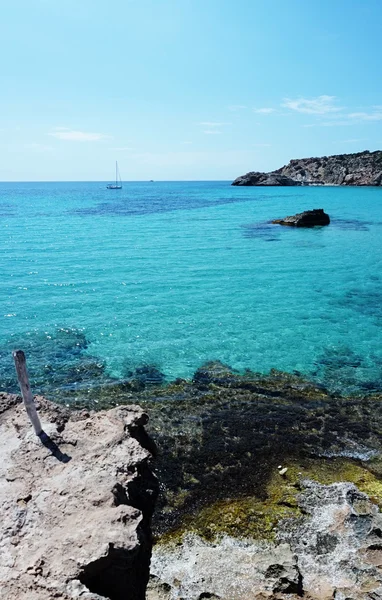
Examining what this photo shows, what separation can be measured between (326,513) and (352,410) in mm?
5169

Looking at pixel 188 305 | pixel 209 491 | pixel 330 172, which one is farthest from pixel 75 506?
pixel 330 172

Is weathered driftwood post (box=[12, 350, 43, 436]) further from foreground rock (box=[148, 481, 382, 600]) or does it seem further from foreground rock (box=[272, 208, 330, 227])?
foreground rock (box=[272, 208, 330, 227])

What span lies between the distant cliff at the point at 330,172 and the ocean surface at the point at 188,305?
119m

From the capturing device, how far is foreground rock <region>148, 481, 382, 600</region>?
7.55 meters

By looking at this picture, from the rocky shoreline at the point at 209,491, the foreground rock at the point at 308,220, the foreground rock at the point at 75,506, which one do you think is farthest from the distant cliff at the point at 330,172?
the foreground rock at the point at 75,506

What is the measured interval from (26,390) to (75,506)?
6.90 feet

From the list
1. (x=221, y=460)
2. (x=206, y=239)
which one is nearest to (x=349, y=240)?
(x=206, y=239)

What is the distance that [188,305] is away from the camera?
2447cm

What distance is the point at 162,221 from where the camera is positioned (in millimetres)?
61625

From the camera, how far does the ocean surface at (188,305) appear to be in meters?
17.4

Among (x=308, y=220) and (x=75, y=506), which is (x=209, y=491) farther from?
(x=308, y=220)

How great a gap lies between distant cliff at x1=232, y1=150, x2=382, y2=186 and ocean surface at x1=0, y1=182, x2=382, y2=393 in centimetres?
11934

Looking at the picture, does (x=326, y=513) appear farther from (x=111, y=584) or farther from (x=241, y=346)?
(x=241, y=346)

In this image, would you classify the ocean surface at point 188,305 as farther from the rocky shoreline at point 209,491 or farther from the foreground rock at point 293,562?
the foreground rock at point 293,562
